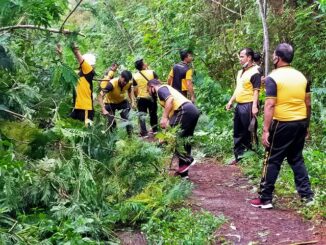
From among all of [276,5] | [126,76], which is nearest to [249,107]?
[126,76]

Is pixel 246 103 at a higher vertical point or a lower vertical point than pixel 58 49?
lower

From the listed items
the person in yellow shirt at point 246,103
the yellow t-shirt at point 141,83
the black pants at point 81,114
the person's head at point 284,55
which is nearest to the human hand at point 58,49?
the black pants at point 81,114

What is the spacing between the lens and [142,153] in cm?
652

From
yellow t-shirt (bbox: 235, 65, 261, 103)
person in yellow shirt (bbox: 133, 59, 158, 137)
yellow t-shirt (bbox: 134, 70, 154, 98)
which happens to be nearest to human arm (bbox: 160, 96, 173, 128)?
yellow t-shirt (bbox: 235, 65, 261, 103)

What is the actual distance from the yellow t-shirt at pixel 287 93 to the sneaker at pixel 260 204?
1030 millimetres

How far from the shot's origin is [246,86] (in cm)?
858

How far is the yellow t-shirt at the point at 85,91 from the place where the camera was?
27.5 feet

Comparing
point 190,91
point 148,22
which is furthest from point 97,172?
point 148,22

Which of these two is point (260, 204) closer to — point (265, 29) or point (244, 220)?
point (244, 220)

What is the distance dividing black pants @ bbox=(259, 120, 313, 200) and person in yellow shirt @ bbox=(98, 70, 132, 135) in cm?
403

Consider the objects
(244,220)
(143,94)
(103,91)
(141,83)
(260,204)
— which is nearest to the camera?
(244,220)

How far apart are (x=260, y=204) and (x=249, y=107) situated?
102 inches

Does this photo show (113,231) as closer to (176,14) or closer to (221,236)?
(221,236)

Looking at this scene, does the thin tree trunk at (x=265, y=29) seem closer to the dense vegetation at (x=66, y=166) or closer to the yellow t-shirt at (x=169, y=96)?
the dense vegetation at (x=66, y=166)
